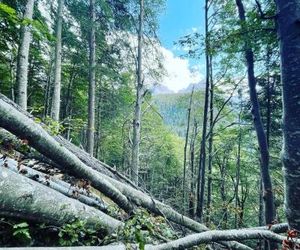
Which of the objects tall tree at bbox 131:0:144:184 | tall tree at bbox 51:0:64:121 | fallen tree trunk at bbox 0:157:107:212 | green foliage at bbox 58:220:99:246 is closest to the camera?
green foliage at bbox 58:220:99:246

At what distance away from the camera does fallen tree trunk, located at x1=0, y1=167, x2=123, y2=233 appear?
90.7 inches

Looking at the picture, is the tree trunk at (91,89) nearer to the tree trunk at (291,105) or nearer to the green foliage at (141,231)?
the green foliage at (141,231)

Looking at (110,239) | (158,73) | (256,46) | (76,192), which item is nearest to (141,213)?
(110,239)

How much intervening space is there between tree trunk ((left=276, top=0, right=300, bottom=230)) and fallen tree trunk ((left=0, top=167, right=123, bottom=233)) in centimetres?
184

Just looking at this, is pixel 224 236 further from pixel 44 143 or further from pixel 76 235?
pixel 44 143

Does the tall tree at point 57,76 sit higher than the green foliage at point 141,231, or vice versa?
the tall tree at point 57,76

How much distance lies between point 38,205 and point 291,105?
2.54 m

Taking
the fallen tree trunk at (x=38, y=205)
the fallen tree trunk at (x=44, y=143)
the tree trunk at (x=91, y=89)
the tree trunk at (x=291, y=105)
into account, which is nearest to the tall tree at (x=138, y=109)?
the tree trunk at (x=91, y=89)

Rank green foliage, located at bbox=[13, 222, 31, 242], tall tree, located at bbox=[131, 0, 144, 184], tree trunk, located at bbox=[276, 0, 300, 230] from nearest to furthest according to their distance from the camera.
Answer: green foliage, located at bbox=[13, 222, 31, 242], tree trunk, located at bbox=[276, 0, 300, 230], tall tree, located at bbox=[131, 0, 144, 184]

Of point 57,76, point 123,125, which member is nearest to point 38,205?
point 123,125

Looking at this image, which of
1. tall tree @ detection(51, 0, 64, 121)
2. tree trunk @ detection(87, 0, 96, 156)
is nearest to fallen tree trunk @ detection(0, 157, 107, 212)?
tall tree @ detection(51, 0, 64, 121)

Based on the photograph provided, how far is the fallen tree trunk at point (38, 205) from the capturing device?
2305 mm

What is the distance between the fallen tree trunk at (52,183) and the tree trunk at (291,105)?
209cm

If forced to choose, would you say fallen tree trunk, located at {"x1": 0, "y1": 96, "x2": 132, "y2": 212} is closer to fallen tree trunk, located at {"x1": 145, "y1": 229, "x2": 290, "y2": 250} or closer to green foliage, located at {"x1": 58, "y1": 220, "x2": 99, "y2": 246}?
green foliage, located at {"x1": 58, "y1": 220, "x2": 99, "y2": 246}
